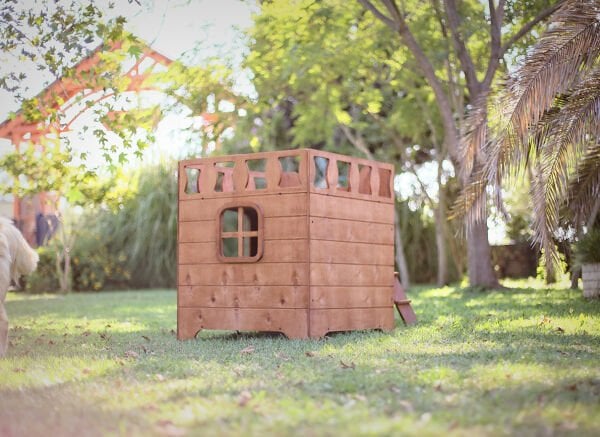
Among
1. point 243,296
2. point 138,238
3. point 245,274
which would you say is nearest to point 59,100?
point 245,274

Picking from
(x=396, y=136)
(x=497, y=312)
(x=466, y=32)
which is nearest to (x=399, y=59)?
(x=466, y=32)

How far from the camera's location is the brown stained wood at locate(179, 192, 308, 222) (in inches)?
249

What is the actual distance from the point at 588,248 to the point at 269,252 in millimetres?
5267

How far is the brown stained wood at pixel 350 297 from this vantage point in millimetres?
6352

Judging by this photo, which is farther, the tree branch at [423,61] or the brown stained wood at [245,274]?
the tree branch at [423,61]

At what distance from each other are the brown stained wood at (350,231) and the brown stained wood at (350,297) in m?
0.41

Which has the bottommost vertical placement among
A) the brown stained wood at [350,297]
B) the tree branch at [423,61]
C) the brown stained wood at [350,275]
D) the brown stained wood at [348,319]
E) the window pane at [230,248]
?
the brown stained wood at [348,319]

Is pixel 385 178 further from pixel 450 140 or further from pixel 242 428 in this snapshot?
pixel 450 140

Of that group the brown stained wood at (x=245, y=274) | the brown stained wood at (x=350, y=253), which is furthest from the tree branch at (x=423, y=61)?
the brown stained wood at (x=245, y=274)

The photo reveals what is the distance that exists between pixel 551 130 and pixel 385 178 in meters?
1.62

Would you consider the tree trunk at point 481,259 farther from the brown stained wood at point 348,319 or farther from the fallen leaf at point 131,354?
the fallen leaf at point 131,354

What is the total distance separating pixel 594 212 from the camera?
10.2 m

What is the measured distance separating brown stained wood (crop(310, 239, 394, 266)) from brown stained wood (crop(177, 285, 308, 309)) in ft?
1.05

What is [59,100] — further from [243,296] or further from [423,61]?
[423,61]
